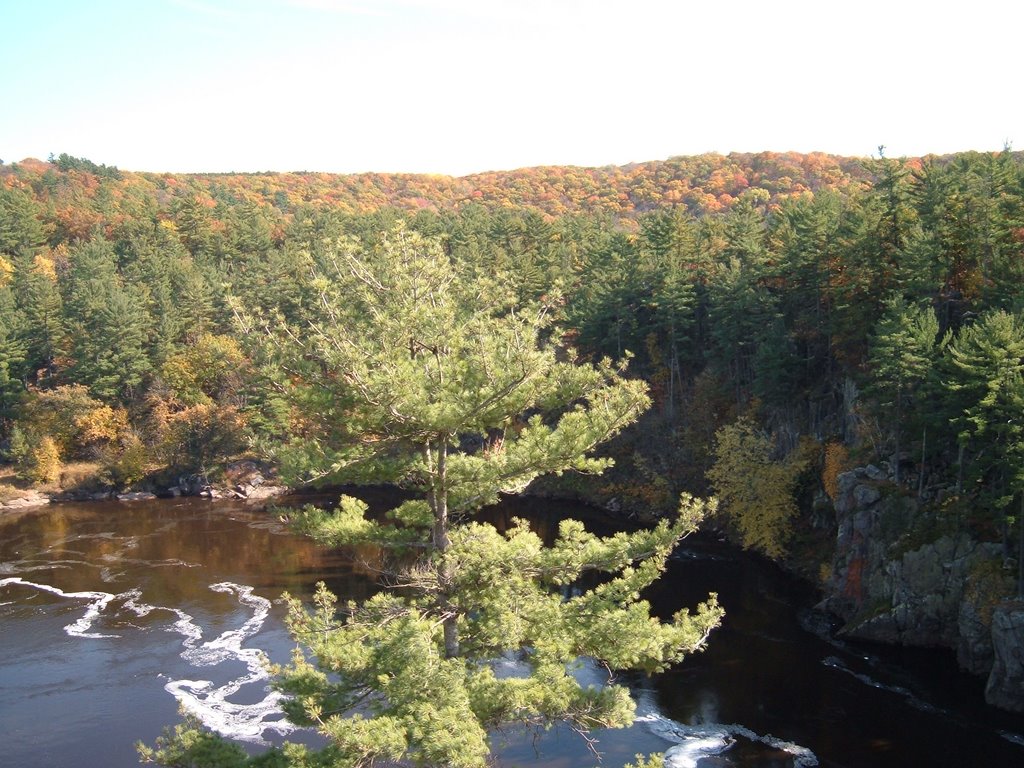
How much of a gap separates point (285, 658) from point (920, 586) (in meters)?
25.9

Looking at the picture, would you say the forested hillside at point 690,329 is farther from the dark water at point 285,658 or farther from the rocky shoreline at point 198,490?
the dark water at point 285,658

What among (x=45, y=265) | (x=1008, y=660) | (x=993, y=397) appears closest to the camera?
(x=1008, y=660)

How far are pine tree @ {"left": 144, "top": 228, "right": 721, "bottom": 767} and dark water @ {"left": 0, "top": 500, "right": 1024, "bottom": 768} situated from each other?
7668 mm

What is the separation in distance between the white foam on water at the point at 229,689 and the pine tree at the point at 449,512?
14.3 metres

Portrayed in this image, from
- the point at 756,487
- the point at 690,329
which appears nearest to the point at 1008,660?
the point at 756,487

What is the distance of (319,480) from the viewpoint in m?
13.2

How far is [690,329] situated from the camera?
61375 millimetres

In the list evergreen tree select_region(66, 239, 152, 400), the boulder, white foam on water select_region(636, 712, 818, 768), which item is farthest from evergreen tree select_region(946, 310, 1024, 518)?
evergreen tree select_region(66, 239, 152, 400)

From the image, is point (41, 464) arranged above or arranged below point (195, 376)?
below

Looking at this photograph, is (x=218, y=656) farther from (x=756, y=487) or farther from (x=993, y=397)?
(x=993, y=397)

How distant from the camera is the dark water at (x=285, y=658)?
28453 mm

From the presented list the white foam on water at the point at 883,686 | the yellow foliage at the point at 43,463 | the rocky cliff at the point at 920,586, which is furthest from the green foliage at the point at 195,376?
the white foam on water at the point at 883,686

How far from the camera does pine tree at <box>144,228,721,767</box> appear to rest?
12.2m

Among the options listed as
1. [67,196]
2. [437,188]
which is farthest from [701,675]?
[437,188]
